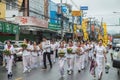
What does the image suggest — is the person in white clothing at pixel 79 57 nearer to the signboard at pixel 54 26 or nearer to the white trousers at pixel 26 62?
the white trousers at pixel 26 62

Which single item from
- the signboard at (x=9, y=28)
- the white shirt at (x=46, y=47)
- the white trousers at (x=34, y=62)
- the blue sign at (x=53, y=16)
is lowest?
the white trousers at (x=34, y=62)

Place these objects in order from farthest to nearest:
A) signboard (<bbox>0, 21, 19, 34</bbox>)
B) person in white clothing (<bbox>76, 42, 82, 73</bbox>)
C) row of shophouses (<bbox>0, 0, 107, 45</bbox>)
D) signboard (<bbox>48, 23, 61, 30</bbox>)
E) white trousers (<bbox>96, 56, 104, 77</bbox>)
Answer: signboard (<bbox>48, 23, 61, 30</bbox>) → row of shophouses (<bbox>0, 0, 107, 45</bbox>) → signboard (<bbox>0, 21, 19, 34</bbox>) → person in white clothing (<bbox>76, 42, 82, 73</bbox>) → white trousers (<bbox>96, 56, 104, 77</bbox>)

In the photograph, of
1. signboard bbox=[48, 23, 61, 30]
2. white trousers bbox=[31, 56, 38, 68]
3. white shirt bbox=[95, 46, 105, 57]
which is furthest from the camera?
signboard bbox=[48, 23, 61, 30]

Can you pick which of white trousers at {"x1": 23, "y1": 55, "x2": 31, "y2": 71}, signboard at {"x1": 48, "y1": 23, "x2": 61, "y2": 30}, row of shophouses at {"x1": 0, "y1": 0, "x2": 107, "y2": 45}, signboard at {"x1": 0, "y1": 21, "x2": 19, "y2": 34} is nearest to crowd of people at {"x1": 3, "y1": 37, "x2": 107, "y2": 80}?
white trousers at {"x1": 23, "y1": 55, "x2": 31, "y2": 71}

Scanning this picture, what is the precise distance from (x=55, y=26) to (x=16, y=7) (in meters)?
14.6

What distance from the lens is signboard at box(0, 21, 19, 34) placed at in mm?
37431

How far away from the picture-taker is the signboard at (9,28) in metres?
37.4

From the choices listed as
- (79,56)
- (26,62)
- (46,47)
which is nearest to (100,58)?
(79,56)

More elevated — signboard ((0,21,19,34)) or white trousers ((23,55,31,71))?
signboard ((0,21,19,34))

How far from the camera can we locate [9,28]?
39531mm

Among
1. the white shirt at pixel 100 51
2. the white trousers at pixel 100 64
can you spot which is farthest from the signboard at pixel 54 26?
the white trousers at pixel 100 64

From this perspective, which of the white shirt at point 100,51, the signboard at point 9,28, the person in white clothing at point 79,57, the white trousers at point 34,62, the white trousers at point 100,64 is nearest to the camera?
the white trousers at point 100,64

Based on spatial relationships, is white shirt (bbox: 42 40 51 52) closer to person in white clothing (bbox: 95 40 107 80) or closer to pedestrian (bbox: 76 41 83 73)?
pedestrian (bbox: 76 41 83 73)

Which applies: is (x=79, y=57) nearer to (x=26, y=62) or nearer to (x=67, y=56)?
(x=67, y=56)
